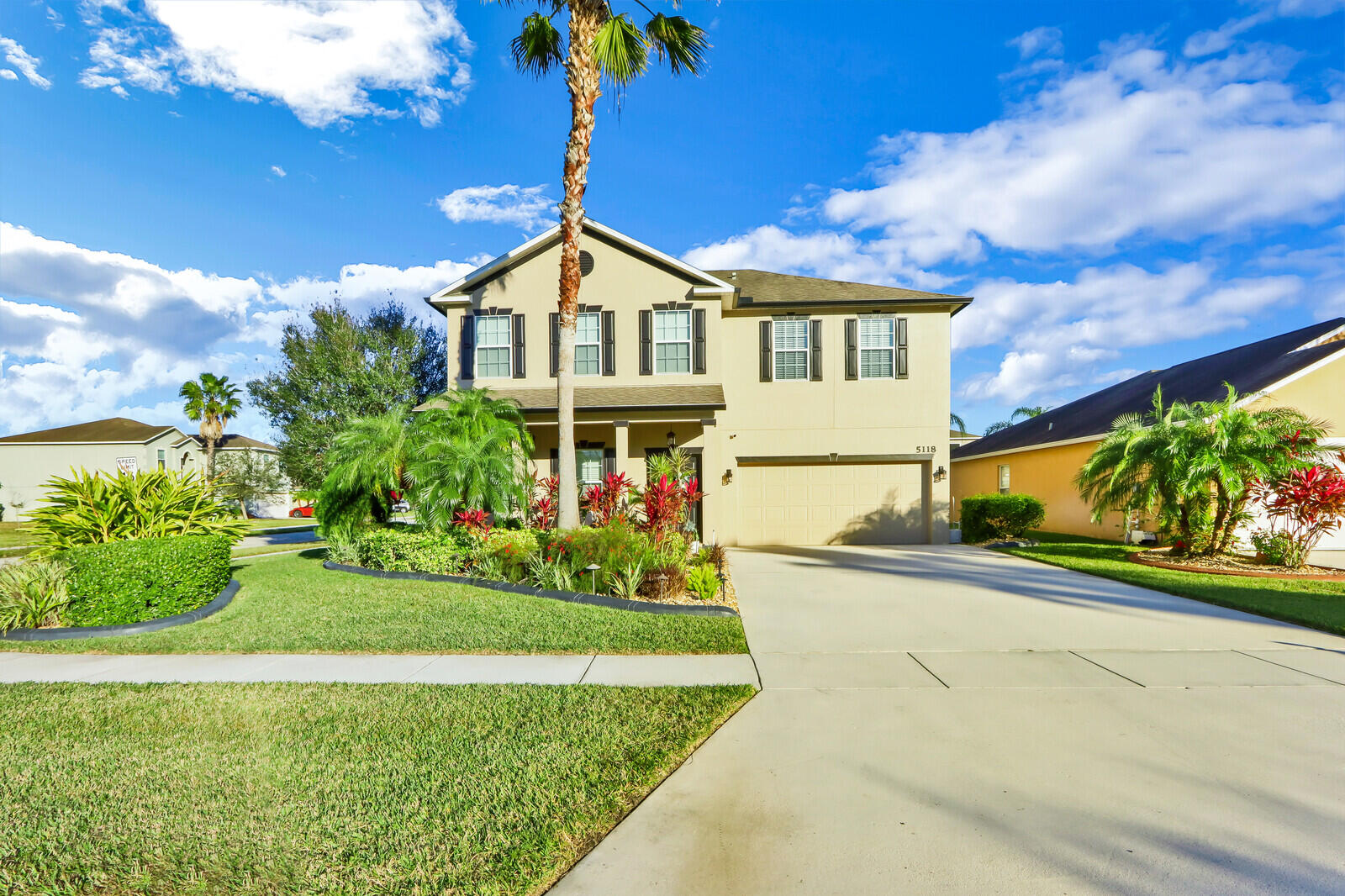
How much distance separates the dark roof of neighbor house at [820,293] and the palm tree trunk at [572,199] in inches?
197

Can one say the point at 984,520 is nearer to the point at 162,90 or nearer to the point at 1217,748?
the point at 1217,748

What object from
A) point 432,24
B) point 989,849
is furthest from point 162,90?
point 989,849

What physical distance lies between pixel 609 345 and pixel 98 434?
3525 centimetres

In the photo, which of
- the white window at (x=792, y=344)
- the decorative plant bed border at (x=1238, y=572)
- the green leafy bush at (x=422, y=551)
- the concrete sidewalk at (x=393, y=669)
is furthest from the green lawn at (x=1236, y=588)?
the green leafy bush at (x=422, y=551)

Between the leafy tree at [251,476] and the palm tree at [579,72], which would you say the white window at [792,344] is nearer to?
the palm tree at [579,72]

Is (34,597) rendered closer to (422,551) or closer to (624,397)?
(422,551)

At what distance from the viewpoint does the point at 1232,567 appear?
34.4 feet

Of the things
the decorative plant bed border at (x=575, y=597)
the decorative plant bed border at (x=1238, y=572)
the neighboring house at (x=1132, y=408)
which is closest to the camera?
the decorative plant bed border at (x=575, y=597)

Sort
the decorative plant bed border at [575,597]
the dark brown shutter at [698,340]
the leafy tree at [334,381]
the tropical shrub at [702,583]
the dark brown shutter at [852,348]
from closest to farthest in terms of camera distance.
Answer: the decorative plant bed border at [575,597]
the tropical shrub at [702,583]
the dark brown shutter at [698,340]
the dark brown shutter at [852,348]
the leafy tree at [334,381]

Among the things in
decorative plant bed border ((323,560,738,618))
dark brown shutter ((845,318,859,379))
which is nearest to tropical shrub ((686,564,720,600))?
decorative plant bed border ((323,560,738,618))

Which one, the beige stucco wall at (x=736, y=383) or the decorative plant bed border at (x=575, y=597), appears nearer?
the decorative plant bed border at (x=575, y=597)

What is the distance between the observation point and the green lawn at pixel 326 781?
261 cm

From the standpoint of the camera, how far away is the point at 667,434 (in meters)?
14.4

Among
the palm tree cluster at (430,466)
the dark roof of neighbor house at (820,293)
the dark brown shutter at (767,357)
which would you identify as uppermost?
the dark roof of neighbor house at (820,293)
